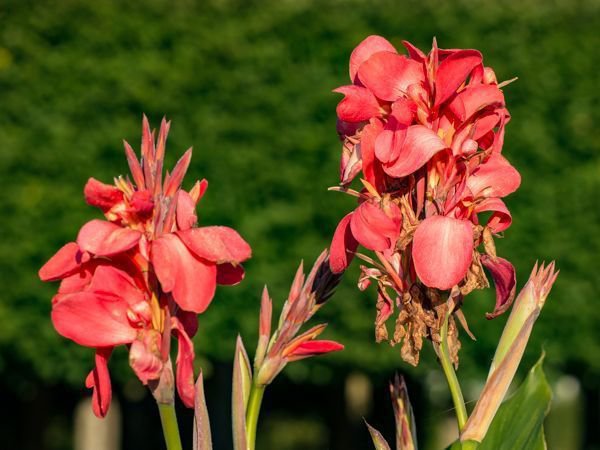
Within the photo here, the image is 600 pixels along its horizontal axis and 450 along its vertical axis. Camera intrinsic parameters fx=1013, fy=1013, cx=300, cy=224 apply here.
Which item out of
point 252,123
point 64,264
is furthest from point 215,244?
point 252,123

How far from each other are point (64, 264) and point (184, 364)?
14 cm

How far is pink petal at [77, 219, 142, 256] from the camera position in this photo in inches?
31.9

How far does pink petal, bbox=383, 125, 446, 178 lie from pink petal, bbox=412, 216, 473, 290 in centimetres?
6

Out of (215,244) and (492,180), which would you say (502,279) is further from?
(215,244)

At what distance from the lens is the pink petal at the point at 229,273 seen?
868 mm

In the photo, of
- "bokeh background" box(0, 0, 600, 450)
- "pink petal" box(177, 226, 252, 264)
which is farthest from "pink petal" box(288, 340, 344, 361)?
"bokeh background" box(0, 0, 600, 450)

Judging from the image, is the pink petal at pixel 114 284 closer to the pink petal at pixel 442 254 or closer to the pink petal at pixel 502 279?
the pink petal at pixel 442 254

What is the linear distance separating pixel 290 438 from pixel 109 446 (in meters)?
5.16

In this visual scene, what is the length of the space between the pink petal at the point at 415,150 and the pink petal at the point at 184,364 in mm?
229

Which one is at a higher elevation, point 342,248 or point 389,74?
point 389,74

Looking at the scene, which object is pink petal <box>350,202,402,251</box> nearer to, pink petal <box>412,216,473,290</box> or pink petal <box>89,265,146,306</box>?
pink petal <box>412,216,473,290</box>

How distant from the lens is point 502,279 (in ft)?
3.26

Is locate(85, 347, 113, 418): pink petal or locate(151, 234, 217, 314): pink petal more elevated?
locate(151, 234, 217, 314): pink petal

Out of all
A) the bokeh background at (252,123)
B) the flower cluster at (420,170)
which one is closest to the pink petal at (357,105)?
the flower cluster at (420,170)
